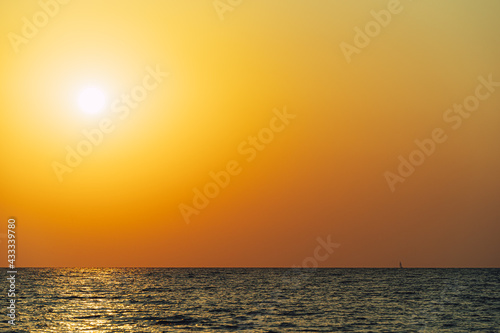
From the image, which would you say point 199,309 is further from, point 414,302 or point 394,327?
point 414,302

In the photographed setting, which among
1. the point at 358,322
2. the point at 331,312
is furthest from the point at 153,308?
the point at 358,322

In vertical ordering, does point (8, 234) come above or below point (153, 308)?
above

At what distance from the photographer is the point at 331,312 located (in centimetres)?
7431

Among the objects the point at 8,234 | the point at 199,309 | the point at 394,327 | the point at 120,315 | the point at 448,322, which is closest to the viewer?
the point at 8,234

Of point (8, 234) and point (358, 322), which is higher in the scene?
A: point (8, 234)

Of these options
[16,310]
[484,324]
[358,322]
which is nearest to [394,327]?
[358,322]

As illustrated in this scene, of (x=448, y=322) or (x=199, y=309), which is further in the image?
(x=199, y=309)

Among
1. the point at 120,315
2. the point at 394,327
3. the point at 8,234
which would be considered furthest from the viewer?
the point at 120,315

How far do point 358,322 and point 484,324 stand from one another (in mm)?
12313

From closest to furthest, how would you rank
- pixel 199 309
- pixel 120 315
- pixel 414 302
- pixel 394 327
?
1. pixel 394 327
2. pixel 120 315
3. pixel 199 309
4. pixel 414 302

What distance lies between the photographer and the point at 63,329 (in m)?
58.7

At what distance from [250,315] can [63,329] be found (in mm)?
20077

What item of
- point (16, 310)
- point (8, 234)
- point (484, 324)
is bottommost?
point (484, 324)

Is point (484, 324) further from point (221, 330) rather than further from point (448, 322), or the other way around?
point (221, 330)
